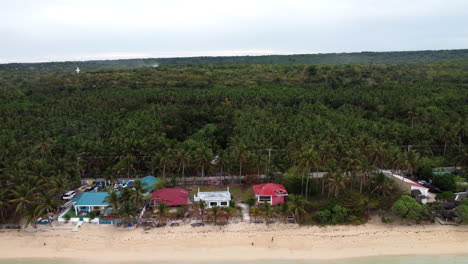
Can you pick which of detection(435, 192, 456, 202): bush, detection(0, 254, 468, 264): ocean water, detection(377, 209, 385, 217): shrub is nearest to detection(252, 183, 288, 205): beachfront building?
detection(0, 254, 468, 264): ocean water

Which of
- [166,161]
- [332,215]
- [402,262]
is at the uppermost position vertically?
[166,161]

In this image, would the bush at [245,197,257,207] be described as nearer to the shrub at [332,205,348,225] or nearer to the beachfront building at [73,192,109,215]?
the shrub at [332,205,348,225]

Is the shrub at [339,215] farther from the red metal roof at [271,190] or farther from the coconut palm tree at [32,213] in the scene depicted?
the coconut palm tree at [32,213]

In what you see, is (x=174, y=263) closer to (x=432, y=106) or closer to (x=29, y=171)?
(x=29, y=171)

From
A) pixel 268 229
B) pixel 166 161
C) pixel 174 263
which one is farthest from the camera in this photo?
pixel 166 161

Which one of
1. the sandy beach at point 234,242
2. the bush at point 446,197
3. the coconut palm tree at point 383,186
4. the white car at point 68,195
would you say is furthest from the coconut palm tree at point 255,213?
the white car at point 68,195

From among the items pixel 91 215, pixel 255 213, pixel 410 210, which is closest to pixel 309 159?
pixel 255 213

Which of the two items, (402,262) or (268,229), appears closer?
(402,262)

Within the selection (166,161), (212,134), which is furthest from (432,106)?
(166,161)
